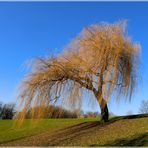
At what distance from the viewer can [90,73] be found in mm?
19578

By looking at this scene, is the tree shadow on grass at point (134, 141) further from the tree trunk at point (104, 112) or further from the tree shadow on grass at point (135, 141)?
the tree trunk at point (104, 112)

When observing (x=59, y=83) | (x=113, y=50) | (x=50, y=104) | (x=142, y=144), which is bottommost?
(x=142, y=144)

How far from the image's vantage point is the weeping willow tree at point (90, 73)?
19.1 metres

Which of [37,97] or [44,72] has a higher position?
[44,72]

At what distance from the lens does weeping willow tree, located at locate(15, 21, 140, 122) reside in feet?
62.8

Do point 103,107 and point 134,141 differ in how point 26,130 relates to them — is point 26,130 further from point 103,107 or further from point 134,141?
point 134,141

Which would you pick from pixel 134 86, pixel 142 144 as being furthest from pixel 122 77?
pixel 142 144

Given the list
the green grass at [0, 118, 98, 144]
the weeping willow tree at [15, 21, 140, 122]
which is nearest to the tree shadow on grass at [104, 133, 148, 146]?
the weeping willow tree at [15, 21, 140, 122]

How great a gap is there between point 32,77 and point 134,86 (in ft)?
20.3

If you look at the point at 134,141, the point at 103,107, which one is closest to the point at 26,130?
the point at 103,107

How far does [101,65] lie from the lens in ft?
64.1

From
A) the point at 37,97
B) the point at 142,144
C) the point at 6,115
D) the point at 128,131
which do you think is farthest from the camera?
the point at 6,115

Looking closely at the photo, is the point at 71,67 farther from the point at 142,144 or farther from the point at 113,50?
the point at 142,144

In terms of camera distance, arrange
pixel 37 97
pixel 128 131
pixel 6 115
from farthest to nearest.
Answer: pixel 6 115 < pixel 37 97 < pixel 128 131
